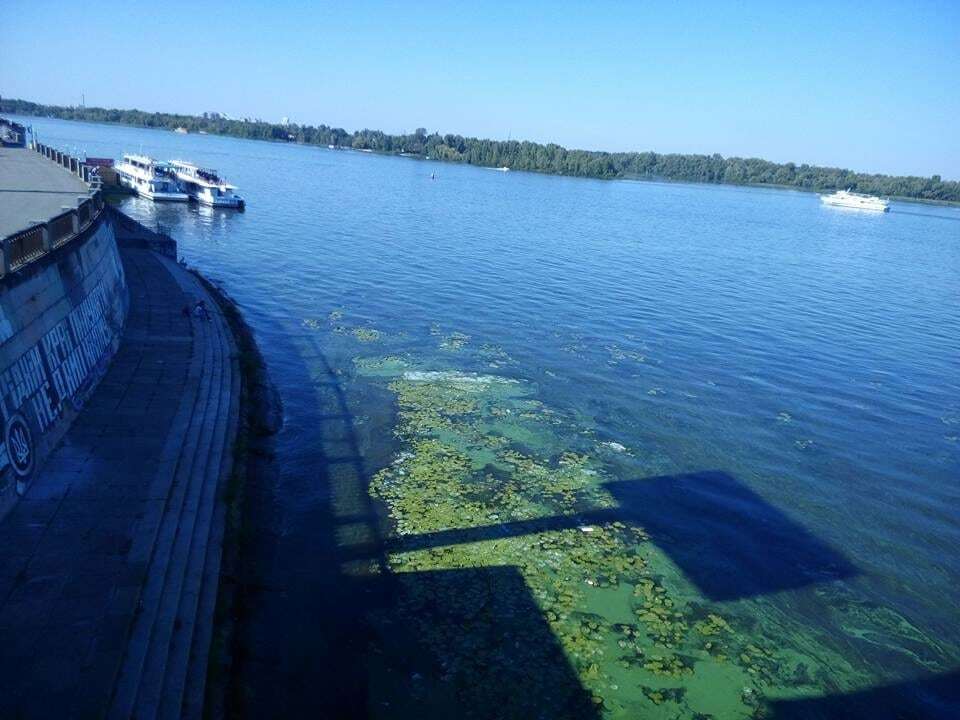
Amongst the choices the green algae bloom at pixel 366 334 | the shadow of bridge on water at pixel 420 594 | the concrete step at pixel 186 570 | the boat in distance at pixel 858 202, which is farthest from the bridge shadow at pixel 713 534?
the boat in distance at pixel 858 202

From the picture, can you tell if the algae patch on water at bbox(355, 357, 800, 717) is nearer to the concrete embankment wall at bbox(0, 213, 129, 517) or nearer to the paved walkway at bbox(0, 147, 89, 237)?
the concrete embankment wall at bbox(0, 213, 129, 517)

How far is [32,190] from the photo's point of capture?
90.6 ft

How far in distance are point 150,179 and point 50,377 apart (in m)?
67.9

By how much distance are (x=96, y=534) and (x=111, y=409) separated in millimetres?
5836

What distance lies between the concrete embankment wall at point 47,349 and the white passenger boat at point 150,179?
57506 millimetres

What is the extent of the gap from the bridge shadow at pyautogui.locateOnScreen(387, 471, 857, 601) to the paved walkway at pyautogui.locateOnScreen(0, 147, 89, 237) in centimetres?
1661

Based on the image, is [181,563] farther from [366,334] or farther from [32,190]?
[32,190]

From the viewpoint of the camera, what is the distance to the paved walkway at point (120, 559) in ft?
27.1

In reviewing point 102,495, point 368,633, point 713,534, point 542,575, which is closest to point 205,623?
point 368,633

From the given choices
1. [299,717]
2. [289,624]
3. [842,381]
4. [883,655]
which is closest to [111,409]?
[289,624]

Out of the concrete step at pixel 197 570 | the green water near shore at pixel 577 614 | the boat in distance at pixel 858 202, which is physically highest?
the boat in distance at pixel 858 202

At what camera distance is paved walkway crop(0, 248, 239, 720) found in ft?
27.1

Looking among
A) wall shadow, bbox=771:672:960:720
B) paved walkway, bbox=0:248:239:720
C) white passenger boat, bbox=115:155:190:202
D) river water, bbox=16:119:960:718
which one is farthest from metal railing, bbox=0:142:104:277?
white passenger boat, bbox=115:155:190:202

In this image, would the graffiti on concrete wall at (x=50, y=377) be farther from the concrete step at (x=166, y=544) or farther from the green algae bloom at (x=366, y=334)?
the green algae bloom at (x=366, y=334)
